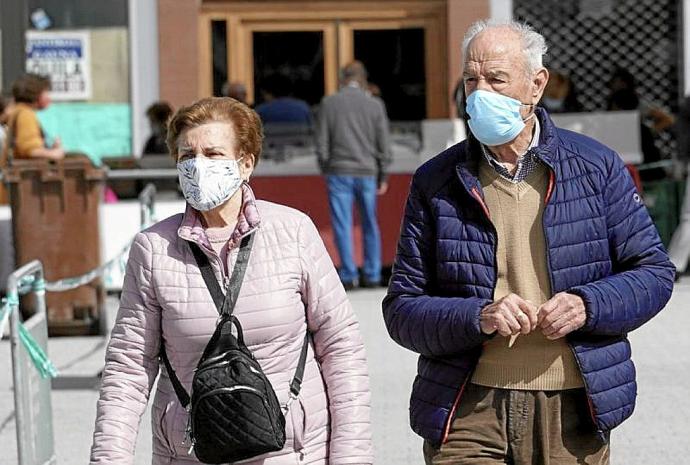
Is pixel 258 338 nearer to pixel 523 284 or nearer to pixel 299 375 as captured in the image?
pixel 299 375

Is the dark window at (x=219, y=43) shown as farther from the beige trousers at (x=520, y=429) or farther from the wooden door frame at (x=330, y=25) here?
the beige trousers at (x=520, y=429)

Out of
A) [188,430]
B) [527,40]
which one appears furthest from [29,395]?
[527,40]

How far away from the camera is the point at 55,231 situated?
33.9ft

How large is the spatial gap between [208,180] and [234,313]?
33 centimetres

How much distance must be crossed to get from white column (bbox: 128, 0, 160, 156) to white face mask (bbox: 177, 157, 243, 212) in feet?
39.2

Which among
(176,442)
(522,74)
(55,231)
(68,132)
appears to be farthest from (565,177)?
(68,132)

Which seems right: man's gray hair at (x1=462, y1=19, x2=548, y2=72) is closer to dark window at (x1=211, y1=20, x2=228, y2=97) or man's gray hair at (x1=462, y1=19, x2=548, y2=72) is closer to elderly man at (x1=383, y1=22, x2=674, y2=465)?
elderly man at (x1=383, y1=22, x2=674, y2=465)

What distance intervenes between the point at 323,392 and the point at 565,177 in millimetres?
827

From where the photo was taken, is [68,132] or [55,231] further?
[68,132]

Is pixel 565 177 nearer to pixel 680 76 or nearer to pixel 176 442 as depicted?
pixel 176 442

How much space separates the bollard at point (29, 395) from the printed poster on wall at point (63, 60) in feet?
30.3

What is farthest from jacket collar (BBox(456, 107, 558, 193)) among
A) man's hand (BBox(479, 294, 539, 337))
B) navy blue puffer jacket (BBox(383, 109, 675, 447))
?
man's hand (BBox(479, 294, 539, 337))

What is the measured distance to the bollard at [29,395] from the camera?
6160mm

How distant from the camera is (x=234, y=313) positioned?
3643 millimetres
